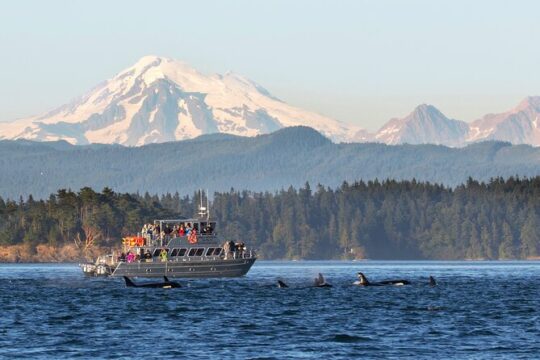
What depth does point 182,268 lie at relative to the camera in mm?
186500

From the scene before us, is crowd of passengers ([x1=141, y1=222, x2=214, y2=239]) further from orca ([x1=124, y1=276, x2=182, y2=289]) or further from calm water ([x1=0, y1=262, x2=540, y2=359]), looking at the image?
calm water ([x1=0, y1=262, x2=540, y2=359])

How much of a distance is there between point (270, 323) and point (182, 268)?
7589cm

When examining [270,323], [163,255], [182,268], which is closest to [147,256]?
[163,255]

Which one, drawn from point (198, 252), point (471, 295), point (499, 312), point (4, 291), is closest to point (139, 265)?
point (198, 252)

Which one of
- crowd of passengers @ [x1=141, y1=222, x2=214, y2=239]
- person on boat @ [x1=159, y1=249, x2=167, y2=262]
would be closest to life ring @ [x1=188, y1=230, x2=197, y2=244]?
crowd of passengers @ [x1=141, y1=222, x2=214, y2=239]

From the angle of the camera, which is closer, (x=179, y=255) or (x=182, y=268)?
(x=182, y=268)

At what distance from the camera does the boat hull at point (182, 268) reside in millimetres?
186500

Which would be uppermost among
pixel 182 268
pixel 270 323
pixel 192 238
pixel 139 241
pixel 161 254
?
pixel 192 238

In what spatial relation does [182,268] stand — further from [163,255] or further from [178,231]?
[178,231]

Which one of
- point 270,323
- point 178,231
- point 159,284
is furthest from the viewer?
point 178,231

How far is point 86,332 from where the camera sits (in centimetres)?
10375

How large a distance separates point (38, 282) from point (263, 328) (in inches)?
3807

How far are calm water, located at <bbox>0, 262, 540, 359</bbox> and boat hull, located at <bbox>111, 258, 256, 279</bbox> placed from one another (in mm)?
18198

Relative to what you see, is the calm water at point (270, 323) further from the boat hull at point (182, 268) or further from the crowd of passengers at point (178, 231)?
the crowd of passengers at point (178, 231)
